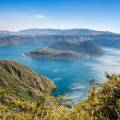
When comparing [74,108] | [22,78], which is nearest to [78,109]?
[74,108]

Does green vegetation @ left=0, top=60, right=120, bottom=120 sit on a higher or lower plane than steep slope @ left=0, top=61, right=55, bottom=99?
higher

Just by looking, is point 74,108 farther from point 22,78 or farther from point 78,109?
point 22,78

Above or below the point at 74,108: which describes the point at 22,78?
below

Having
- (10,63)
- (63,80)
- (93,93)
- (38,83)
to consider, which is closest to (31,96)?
(38,83)

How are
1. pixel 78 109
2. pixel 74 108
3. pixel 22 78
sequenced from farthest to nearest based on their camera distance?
1. pixel 22 78
2. pixel 74 108
3. pixel 78 109

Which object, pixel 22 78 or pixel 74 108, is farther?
pixel 22 78

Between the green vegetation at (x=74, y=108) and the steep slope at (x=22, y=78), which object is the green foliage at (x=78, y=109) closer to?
the green vegetation at (x=74, y=108)

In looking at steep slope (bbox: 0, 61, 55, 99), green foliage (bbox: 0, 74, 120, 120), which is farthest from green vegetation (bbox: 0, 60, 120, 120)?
steep slope (bbox: 0, 61, 55, 99)

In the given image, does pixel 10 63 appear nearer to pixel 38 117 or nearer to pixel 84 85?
pixel 84 85

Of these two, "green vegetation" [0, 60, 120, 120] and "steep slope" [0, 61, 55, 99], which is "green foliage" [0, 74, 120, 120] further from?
"steep slope" [0, 61, 55, 99]

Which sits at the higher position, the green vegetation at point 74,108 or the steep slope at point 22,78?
the green vegetation at point 74,108

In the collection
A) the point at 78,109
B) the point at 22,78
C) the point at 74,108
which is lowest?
the point at 22,78

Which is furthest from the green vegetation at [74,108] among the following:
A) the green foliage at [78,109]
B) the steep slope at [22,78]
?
the steep slope at [22,78]
